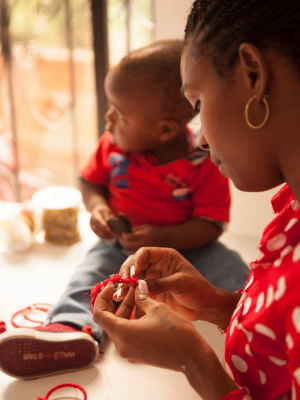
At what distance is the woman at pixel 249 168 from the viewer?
0.52 m

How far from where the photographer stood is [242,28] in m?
0.53

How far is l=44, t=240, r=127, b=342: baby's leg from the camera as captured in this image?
107 cm


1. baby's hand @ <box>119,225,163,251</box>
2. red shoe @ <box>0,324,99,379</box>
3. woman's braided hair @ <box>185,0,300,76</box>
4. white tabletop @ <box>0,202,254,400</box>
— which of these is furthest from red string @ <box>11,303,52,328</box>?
woman's braided hair @ <box>185,0,300,76</box>

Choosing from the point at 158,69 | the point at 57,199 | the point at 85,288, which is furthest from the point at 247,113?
the point at 57,199

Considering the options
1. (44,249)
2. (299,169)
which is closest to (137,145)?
(44,249)

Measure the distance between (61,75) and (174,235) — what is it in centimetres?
152

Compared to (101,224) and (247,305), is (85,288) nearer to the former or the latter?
(101,224)

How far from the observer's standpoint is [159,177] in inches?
50.4

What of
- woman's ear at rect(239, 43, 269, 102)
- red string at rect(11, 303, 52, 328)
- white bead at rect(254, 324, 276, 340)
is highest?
woman's ear at rect(239, 43, 269, 102)

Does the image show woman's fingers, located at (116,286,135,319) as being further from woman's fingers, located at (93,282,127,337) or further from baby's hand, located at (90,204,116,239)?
baby's hand, located at (90,204,116,239)

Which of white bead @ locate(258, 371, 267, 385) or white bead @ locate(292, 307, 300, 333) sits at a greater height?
white bead @ locate(292, 307, 300, 333)

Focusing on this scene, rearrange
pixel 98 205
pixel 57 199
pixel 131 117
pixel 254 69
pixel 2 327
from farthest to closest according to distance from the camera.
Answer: pixel 57 199 → pixel 98 205 → pixel 131 117 → pixel 2 327 → pixel 254 69

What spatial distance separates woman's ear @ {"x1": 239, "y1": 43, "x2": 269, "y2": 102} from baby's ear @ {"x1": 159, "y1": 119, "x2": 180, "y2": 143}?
0.66m

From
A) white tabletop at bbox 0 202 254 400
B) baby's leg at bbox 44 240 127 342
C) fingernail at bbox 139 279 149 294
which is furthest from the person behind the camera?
baby's leg at bbox 44 240 127 342
